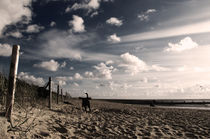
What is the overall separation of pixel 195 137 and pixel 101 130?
12.4ft

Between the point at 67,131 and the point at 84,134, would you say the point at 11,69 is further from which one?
the point at 84,134

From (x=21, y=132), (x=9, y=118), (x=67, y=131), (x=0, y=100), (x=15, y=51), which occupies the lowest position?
(x=67, y=131)

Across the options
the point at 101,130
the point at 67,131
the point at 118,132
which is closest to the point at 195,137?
the point at 118,132

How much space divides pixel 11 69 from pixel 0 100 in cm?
225

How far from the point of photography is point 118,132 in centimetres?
599

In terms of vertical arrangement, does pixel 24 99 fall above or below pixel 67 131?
above

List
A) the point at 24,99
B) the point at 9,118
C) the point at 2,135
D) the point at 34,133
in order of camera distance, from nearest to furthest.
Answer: the point at 2,135
the point at 9,118
the point at 34,133
the point at 24,99

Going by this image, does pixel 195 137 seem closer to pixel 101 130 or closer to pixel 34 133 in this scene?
pixel 101 130

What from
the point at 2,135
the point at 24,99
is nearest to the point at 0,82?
the point at 24,99

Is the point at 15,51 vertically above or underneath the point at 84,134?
above

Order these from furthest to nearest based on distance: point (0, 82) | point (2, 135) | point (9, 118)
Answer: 1. point (0, 82)
2. point (9, 118)
3. point (2, 135)

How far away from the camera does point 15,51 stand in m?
4.29

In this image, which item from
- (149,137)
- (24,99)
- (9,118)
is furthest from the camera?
(24,99)

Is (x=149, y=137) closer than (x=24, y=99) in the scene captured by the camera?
Yes
